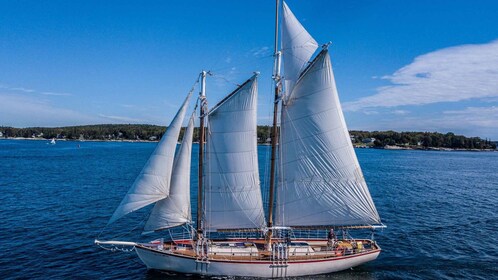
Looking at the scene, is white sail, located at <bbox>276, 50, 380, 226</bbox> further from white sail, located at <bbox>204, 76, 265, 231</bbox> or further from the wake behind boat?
white sail, located at <bbox>204, 76, 265, 231</bbox>

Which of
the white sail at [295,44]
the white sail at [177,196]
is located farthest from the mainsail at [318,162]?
the white sail at [177,196]

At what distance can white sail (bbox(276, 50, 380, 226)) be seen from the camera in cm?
2475

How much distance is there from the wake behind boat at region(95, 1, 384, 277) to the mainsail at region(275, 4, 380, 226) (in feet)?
0.24

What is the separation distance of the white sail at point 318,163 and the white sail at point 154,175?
26.5 ft

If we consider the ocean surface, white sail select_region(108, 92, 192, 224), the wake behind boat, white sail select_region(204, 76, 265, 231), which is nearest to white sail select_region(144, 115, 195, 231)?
the wake behind boat

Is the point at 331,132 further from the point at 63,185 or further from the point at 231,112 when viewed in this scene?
the point at 63,185

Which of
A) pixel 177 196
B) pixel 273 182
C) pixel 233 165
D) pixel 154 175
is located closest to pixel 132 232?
pixel 177 196

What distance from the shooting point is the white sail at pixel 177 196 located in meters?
24.5

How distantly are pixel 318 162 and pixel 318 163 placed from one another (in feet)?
0.26

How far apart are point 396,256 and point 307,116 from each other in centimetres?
1496

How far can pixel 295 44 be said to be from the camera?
24.1 metres

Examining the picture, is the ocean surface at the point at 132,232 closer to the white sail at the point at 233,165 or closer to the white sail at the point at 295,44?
the white sail at the point at 233,165

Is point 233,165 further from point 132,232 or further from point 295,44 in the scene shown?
point 132,232

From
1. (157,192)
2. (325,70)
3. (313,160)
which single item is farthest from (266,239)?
(325,70)
